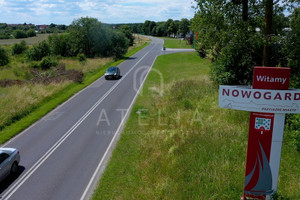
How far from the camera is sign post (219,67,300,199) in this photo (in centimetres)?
757

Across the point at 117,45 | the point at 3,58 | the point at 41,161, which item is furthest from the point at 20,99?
the point at 117,45

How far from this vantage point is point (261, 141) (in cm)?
802

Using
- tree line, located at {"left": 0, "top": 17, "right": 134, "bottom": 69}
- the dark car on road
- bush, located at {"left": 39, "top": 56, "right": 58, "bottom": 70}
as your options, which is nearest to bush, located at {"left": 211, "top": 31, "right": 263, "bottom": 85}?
the dark car on road

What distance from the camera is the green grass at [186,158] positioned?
381 inches

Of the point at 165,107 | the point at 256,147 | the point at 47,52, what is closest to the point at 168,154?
the point at 256,147

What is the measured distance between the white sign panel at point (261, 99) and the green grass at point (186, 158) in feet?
10.7

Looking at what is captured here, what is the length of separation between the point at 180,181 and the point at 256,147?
3.61 meters

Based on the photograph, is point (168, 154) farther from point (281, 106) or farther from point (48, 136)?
point (48, 136)

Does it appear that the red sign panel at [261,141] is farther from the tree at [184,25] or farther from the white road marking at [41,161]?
the tree at [184,25]

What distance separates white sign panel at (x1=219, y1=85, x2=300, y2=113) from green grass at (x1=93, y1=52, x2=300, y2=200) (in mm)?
3268

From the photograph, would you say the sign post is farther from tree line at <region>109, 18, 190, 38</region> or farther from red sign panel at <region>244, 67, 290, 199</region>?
tree line at <region>109, 18, 190, 38</region>

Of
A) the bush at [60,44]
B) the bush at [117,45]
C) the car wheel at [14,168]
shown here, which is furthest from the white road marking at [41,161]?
the bush at [60,44]

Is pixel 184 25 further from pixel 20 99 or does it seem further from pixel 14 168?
pixel 14 168

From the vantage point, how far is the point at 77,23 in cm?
5741
